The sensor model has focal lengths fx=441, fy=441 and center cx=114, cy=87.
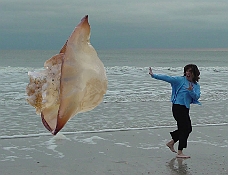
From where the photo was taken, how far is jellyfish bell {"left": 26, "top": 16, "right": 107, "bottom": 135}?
2465 millimetres

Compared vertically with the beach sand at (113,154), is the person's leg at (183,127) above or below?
above

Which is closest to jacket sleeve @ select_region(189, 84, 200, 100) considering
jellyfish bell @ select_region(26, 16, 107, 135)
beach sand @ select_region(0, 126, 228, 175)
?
beach sand @ select_region(0, 126, 228, 175)

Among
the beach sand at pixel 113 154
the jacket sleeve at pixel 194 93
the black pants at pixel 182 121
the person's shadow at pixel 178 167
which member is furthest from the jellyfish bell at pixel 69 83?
the black pants at pixel 182 121

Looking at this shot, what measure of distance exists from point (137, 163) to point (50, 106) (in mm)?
3630

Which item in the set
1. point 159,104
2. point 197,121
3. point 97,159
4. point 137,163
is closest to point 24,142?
point 97,159

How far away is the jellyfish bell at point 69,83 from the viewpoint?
8.09 feet

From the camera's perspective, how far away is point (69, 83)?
8.11 ft

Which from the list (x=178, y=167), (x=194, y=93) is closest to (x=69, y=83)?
(x=178, y=167)

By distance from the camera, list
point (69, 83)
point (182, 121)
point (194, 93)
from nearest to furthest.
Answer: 1. point (69, 83)
2. point (194, 93)
3. point (182, 121)

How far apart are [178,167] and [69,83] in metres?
3.83

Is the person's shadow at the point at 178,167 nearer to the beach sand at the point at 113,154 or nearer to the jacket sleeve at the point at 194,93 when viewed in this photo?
the beach sand at the point at 113,154

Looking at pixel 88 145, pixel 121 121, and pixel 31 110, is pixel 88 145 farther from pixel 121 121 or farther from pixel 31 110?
pixel 31 110

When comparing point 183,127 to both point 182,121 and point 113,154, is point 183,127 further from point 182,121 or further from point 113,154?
point 113,154

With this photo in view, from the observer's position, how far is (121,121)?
1065 centimetres
